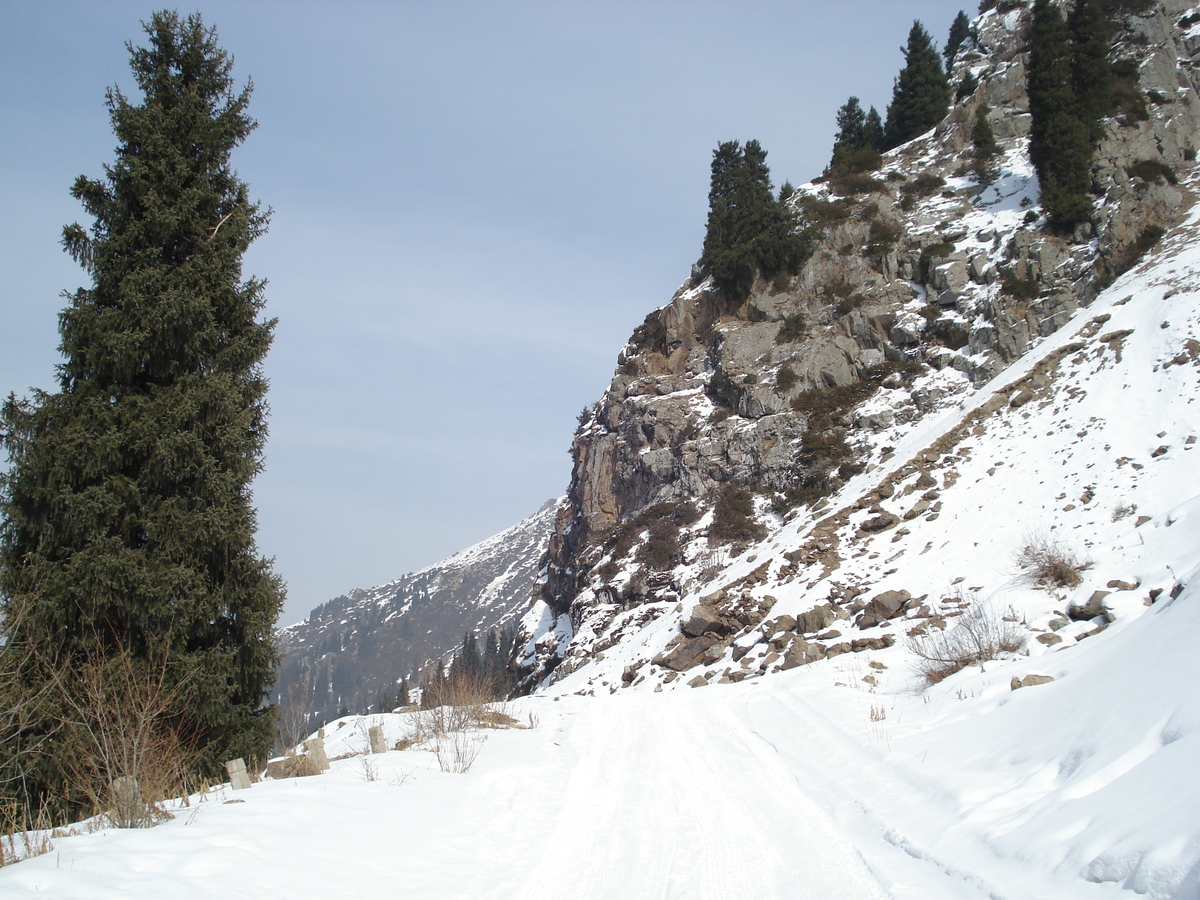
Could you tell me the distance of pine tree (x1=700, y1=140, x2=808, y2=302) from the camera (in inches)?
1673

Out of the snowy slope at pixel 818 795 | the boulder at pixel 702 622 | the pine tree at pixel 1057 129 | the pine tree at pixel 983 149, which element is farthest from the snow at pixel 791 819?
the pine tree at pixel 983 149

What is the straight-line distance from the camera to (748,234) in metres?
44.6

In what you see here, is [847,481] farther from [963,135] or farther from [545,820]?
[963,135]

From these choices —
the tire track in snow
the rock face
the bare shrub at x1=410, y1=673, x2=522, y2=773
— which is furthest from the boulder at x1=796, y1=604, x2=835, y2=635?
the rock face

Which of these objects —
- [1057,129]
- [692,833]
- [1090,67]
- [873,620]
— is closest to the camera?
[692,833]

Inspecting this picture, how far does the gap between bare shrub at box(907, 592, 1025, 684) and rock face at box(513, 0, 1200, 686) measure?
1929cm

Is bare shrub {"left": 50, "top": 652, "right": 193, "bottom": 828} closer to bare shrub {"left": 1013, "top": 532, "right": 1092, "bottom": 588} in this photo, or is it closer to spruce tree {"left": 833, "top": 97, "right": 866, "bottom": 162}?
bare shrub {"left": 1013, "top": 532, "right": 1092, "bottom": 588}

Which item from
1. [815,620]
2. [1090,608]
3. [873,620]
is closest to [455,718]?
[1090,608]

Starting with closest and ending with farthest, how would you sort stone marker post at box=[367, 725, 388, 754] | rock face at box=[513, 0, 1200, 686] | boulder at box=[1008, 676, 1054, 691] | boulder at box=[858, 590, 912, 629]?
1. boulder at box=[1008, 676, 1054, 691]
2. stone marker post at box=[367, 725, 388, 754]
3. boulder at box=[858, 590, 912, 629]
4. rock face at box=[513, 0, 1200, 686]

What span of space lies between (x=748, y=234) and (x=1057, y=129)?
1785 centimetres

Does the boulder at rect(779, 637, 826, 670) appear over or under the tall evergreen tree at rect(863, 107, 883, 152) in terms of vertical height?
under

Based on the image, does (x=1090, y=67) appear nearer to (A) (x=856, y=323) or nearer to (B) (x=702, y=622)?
(A) (x=856, y=323)

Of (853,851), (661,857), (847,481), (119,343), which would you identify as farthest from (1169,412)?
(119,343)

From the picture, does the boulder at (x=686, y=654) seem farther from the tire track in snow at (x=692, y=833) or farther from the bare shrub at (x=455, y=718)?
the tire track in snow at (x=692, y=833)
